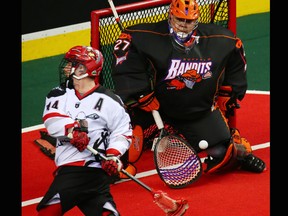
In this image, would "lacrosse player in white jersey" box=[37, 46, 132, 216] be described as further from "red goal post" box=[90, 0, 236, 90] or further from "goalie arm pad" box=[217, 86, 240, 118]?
"goalie arm pad" box=[217, 86, 240, 118]

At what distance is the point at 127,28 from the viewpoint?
10.4m

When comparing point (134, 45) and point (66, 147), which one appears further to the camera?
point (134, 45)

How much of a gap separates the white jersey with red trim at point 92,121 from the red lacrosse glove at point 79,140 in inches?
2.8

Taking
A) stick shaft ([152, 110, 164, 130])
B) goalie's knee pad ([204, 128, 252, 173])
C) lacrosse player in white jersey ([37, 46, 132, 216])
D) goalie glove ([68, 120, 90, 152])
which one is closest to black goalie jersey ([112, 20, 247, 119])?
stick shaft ([152, 110, 164, 130])

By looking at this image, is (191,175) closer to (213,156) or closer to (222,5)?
(213,156)

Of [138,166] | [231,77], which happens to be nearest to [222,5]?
[231,77]

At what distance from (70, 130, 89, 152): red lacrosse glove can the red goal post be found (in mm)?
1910

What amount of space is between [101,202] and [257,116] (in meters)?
3.25

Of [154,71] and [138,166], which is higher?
[154,71]

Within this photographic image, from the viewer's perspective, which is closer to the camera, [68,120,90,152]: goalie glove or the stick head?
[68,120,90,152]: goalie glove

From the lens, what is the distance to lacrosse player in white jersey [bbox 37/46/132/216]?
8789 mm

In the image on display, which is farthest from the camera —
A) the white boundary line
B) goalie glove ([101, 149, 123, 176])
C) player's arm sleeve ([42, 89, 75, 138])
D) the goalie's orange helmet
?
the white boundary line

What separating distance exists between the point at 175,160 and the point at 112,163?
1599 millimetres

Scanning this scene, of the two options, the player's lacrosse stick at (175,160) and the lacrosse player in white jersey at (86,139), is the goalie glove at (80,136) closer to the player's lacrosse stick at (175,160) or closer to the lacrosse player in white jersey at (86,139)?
the lacrosse player in white jersey at (86,139)
